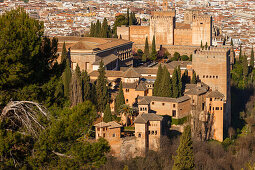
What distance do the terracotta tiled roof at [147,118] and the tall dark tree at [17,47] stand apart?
12.0m

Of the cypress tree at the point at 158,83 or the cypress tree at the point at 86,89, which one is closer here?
the cypress tree at the point at 86,89

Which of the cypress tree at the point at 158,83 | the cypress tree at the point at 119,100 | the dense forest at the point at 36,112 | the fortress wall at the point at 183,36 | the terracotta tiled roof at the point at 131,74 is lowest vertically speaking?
the cypress tree at the point at 119,100

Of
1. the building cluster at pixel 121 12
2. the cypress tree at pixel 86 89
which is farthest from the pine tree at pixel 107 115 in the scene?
the building cluster at pixel 121 12

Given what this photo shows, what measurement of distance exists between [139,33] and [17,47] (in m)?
31.8

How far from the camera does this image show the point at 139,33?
41.7 m

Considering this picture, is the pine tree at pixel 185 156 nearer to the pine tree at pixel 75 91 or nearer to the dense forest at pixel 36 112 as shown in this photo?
the pine tree at pixel 75 91

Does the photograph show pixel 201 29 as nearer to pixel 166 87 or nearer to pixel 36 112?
pixel 166 87

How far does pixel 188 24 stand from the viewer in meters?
43.0

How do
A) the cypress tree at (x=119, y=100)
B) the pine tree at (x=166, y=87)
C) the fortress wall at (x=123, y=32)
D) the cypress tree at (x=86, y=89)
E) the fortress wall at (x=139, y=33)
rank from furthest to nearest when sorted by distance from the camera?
the fortress wall at (x=123, y=32) → the fortress wall at (x=139, y=33) → the pine tree at (x=166, y=87) → the cypress tree at (x=86, y=89) → the cypress tree at (x=119, y=100)

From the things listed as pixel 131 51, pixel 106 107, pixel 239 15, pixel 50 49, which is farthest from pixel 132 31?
pixel 239 15

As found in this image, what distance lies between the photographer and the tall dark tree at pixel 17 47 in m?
10.1

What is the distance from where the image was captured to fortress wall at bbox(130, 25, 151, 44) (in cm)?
4147

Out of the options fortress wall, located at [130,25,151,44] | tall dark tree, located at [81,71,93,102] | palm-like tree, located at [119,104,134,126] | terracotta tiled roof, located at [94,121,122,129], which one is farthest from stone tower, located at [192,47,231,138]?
fortress wall, located at [130,25,151,44]

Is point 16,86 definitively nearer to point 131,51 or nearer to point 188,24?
point 131,51
